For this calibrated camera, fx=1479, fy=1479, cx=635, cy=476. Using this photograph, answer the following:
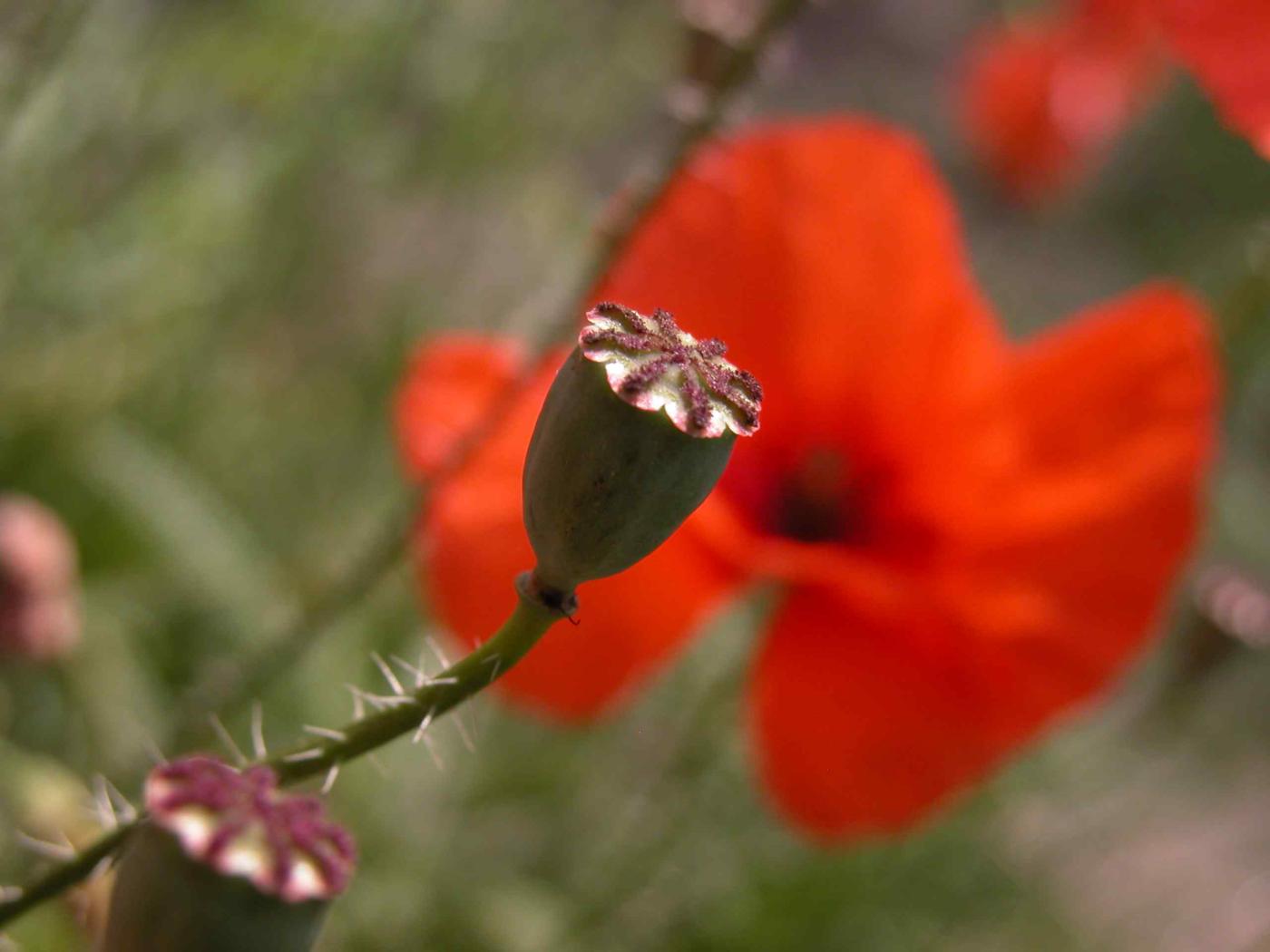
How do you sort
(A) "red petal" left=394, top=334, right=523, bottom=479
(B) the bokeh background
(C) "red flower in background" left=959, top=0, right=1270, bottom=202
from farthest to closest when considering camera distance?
(C) "red flower in background" left=959, top=0, right=1270, bottom=202 → (B) the bokeh background → (A) "red petal" left=394, top=334, right=523, bottom=479

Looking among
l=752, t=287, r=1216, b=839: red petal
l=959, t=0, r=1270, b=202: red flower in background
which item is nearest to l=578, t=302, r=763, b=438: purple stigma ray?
l=752, t=287, r=1216, b=839: red petal

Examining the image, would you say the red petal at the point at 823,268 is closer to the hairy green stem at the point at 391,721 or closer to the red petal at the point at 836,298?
the red petal at the point at 836,298

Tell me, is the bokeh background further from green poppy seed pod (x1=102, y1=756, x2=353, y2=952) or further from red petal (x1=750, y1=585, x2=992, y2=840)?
green poppy seed pod (x1=102, y1=756, x2=353, y2=952)

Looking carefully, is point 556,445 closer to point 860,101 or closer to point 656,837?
point 656,837

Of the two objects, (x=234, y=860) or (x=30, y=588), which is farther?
(x=30, y=588)

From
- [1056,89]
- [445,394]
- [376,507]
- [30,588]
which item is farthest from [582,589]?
[1056,89]

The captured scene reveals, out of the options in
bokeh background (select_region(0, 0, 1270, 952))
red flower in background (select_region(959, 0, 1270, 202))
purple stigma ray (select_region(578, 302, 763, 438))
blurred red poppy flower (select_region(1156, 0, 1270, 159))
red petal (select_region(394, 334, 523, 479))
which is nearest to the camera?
purple stigma ray (select_region(578, 302, 763, 438))

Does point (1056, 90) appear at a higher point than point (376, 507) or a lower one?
higher

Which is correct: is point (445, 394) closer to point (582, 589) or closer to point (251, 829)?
point (582, 589)
